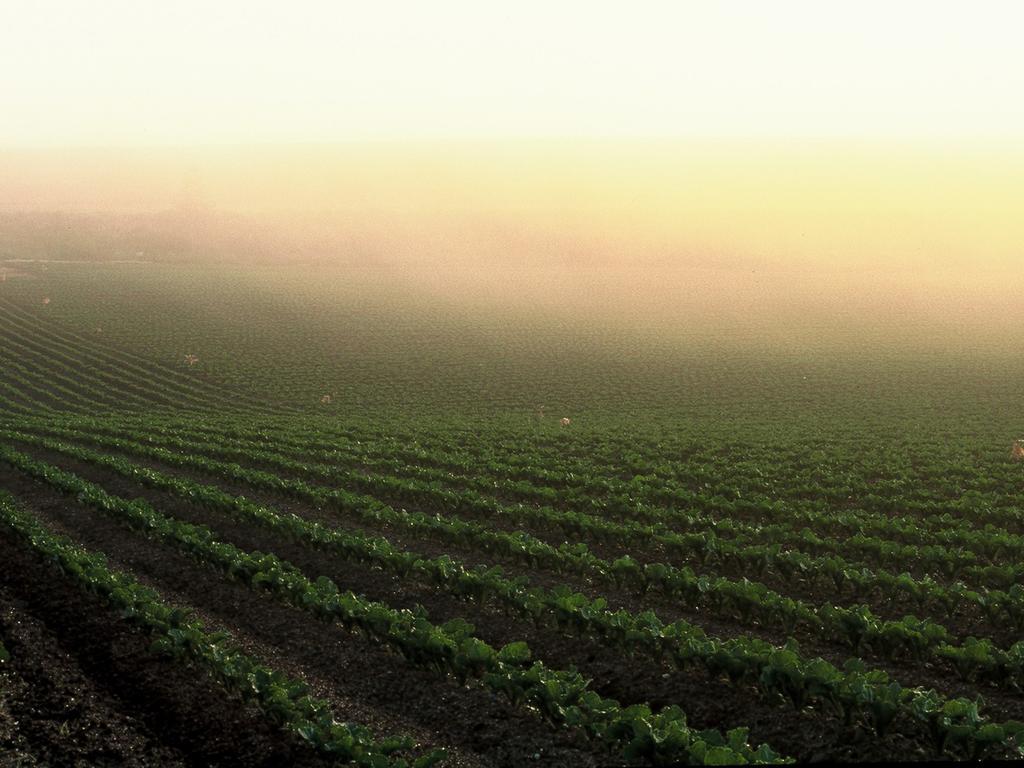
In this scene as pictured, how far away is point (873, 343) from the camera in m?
72.4

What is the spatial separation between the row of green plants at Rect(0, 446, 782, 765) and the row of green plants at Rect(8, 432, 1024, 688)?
2.58 metres

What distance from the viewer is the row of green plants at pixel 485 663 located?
30.2 feet

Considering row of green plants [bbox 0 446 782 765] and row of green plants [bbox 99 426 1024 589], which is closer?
row of green plants [bbox 0 446 782 765]

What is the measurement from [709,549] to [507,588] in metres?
5.63

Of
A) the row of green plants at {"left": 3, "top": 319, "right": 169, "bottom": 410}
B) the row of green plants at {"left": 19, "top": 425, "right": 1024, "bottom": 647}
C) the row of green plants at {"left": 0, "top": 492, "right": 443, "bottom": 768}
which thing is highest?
the row of green plants at {"left": 19, "top": 425, "right": 1024, "bottom": 647}

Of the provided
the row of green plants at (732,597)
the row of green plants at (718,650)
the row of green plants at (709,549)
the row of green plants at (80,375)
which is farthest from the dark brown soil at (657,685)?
the row of green plants at (80,375)

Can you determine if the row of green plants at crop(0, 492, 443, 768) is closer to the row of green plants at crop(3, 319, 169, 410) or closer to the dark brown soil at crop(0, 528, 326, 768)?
the dark brown soil at crop(0, 528, 326, 768)

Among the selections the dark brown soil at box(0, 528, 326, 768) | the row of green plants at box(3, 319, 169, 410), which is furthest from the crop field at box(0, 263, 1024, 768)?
the row of green plants at box(3, 319, 169, 410)

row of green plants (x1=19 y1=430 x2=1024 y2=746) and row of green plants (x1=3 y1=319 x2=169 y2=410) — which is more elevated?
row of green plants (x1=19 y1=430 x2=1024 y2=746)

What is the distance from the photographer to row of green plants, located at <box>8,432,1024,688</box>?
38.7ft

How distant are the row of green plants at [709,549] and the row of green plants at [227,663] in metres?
6.83

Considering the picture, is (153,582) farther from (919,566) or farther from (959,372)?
(959,372)

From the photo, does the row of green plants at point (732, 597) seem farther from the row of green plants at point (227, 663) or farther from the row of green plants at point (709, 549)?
the row of green plants at point (227, 663)

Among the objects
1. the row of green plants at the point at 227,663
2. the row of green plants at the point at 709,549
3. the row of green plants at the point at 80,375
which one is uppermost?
the row of green plants at the point at 709,549
